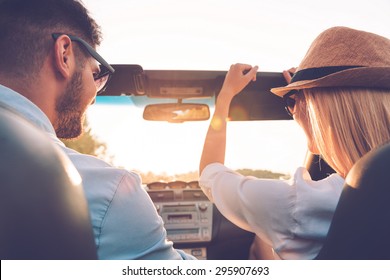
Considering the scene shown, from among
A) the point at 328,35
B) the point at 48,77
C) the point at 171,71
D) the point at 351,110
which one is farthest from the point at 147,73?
the point at 351,110

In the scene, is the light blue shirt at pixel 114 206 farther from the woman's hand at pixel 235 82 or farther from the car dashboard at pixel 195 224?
the car dashboard at pixel 195 224

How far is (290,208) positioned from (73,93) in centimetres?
120

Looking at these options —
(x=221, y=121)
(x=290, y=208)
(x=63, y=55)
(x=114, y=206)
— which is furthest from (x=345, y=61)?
(x=63, y=55)

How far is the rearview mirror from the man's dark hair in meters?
1.58

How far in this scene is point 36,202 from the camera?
852 millimetres

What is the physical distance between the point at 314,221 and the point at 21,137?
123cm

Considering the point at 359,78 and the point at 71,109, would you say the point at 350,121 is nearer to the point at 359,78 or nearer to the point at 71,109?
the point at 359,78

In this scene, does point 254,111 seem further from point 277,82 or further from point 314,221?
point 314,221

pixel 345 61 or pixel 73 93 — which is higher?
pixel 345 61

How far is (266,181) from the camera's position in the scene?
5.65 feet

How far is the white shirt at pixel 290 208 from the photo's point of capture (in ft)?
5.36

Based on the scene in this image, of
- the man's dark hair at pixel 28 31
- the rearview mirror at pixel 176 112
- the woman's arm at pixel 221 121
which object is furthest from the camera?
the rearview mirror at pixel 176 112

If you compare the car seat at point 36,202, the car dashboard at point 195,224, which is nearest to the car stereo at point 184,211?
the car dashboard at point 195,224

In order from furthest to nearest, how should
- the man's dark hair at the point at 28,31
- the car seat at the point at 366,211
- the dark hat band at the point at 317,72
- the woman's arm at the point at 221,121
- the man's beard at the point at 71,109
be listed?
the woman's arm at the point at 221,121
the man's beard at the point at 71,109
the man's dark hair at the point at 28,31
the dark hat band at the point at 317,72
the car seat at the point at 366,211
